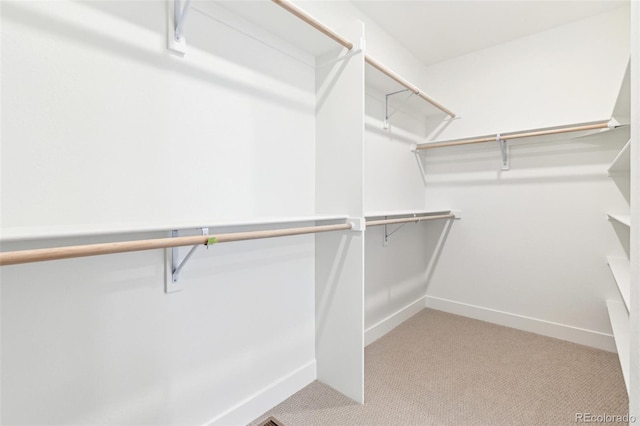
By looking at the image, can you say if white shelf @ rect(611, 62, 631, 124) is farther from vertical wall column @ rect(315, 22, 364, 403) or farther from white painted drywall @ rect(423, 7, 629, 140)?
vertical wall column @ rect(315, 22, 364, 403)

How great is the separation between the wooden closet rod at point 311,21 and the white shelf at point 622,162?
1.42 meters

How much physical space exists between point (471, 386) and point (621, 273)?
44.1 inches

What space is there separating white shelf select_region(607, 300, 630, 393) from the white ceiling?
6.65 ft

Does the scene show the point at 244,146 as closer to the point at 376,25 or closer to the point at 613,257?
the point at 376,25

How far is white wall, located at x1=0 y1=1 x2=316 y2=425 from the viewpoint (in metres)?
0.87

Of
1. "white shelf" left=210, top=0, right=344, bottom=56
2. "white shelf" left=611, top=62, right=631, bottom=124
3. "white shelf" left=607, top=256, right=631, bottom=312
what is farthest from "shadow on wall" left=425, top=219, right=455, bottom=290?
"white shelf" left=210, top=0, right=344, bottom=56

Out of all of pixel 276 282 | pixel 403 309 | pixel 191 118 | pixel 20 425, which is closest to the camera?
pixel 20 425

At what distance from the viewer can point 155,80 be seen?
1107mm

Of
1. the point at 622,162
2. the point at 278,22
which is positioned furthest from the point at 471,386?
the point at 278,22

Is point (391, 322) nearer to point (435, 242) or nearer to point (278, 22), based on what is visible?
point (435, 242)

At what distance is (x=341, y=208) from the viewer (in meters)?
1.62

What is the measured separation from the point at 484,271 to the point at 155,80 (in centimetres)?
271

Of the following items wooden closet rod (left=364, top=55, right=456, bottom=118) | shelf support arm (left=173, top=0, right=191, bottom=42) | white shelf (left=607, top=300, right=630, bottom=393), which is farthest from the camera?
wooden closet rod (left=364, top=55, right=456, bottom=118)

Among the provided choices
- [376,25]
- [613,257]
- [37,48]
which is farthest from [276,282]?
[613,257]
